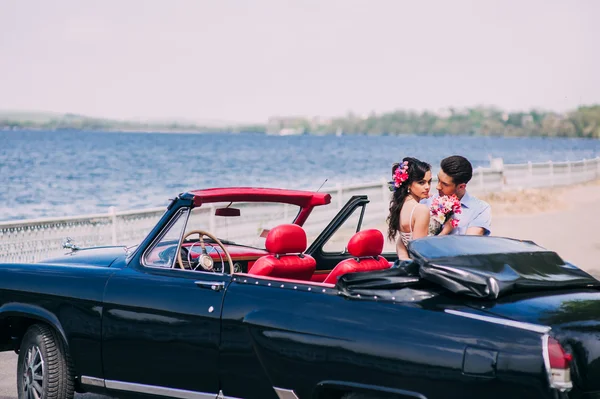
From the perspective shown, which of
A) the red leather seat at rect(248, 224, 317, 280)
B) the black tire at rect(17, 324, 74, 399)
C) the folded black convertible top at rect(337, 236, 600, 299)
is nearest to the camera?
the folded black convertible top at rect(337, 236, 600, 299)

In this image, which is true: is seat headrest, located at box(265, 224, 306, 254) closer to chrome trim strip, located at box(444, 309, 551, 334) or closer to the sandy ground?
chrome trim strip, located at box(444, 309, 551, 334)

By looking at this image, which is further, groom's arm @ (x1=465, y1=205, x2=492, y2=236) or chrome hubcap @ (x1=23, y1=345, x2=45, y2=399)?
groom's arm @ (x1=465, y1=205, x2=492, y2=236)

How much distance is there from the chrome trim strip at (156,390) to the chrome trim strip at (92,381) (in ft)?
0.17

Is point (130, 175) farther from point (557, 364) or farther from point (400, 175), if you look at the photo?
point (557, 364)

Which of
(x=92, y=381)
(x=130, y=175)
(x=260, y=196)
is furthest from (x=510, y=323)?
(x=130, y=175)

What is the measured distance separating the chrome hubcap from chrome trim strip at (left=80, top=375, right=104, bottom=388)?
350 mm

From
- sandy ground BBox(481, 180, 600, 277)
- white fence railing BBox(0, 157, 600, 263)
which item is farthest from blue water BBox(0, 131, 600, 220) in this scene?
white fence railing BBox(0, 157, 600, 263)

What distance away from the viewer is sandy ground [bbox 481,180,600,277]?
681 inches

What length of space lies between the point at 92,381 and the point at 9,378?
7.79ft

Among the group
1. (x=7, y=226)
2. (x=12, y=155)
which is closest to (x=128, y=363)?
(x=7, y=226)

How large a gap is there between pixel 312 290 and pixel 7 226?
10172 mm

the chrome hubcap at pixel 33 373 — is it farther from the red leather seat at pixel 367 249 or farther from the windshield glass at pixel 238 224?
the windshield glass at pixel 238 224

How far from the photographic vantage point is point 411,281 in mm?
4875

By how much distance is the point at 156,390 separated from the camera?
5.81 m
